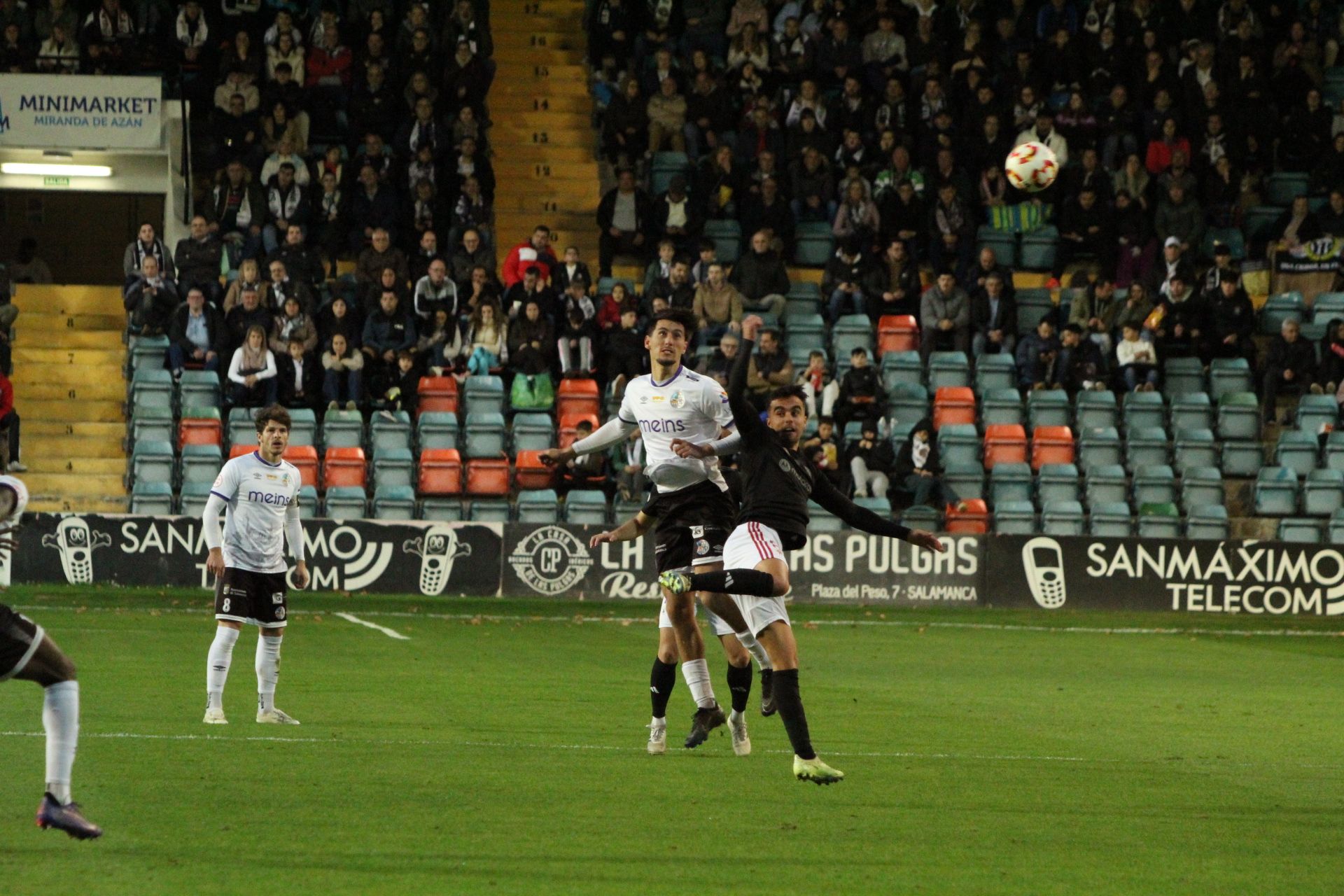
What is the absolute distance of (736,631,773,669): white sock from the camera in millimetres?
10133

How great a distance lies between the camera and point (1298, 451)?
81.3ft

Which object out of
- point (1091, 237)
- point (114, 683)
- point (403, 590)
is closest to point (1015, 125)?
point (1091, 237)

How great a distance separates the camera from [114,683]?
13.1m

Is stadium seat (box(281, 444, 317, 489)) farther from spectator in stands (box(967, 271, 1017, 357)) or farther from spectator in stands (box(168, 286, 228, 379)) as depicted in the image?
spectator in stands (box(967, 271, 1017, 357))

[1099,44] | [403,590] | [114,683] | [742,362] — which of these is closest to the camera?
[742,362]

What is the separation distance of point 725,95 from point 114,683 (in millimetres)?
17895

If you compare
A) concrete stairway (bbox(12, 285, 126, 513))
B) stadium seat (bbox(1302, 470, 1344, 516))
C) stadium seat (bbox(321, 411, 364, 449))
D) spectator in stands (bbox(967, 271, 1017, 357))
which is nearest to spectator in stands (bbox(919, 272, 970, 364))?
spectator in stands (bbox(967, 271, 1017, 357))

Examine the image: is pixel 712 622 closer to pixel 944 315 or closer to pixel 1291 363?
pixel 944 315

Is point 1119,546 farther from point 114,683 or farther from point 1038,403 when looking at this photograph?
point 114,683

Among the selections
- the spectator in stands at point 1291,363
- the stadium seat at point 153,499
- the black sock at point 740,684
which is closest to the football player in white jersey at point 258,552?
the black sock at point 740,684

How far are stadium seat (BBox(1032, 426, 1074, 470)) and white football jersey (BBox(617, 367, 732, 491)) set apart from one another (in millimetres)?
15575

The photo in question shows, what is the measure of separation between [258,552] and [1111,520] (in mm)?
15200

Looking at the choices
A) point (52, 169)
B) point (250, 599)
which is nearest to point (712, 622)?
point (250, 599)

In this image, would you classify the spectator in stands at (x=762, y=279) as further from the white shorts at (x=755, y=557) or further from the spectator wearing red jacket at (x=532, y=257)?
the white shorts at (x=755, y=557)
